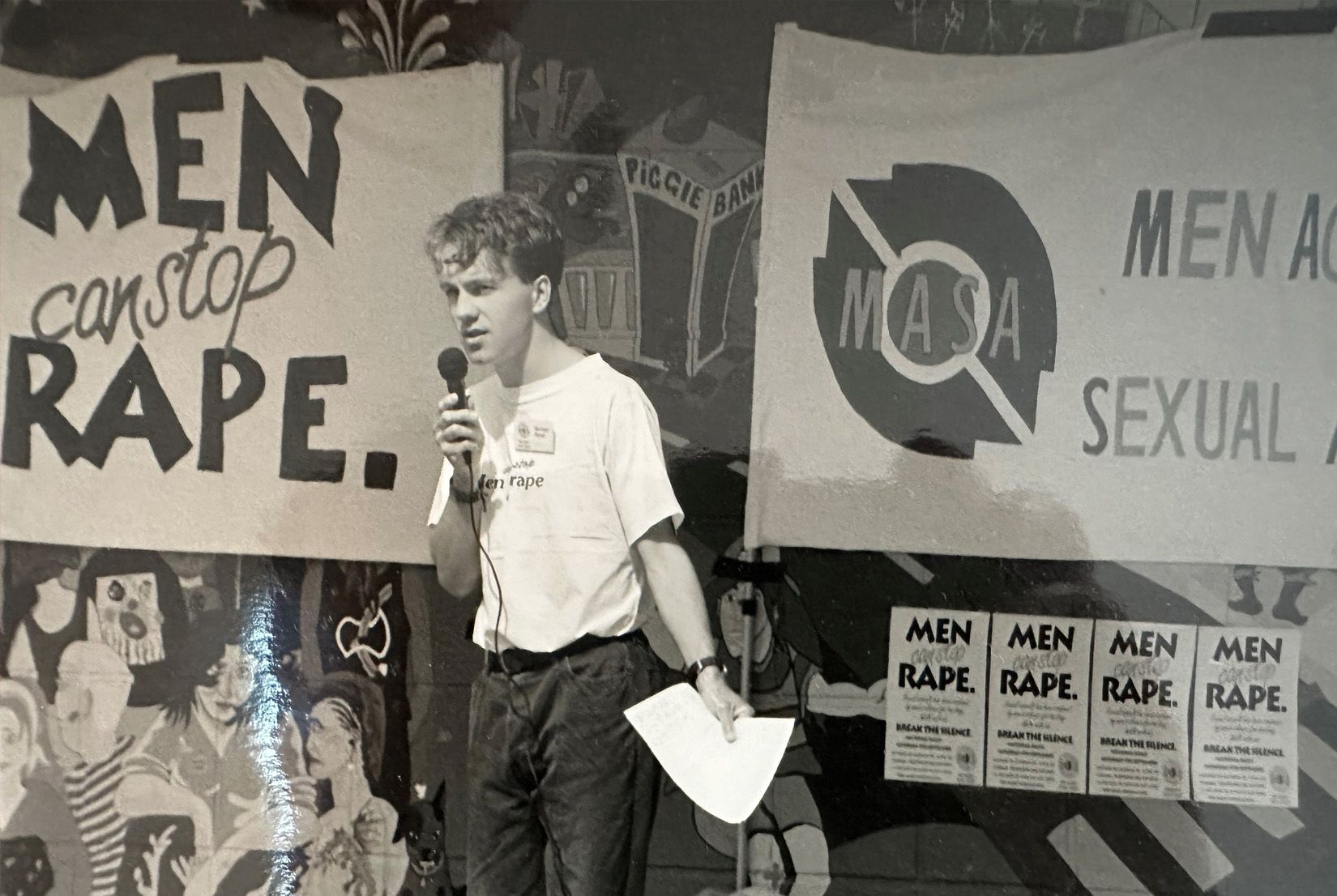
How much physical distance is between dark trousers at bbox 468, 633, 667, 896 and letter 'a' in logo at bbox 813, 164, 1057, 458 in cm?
60

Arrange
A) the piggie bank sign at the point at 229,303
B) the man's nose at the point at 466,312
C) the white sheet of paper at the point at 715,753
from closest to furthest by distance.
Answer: the white sheet of paper at the point at 715,753 < the man's nose at the point at 466,312 < the piggie bank sign at the point at 229,303

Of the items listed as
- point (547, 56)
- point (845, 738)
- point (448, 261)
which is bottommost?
point (845, 738)

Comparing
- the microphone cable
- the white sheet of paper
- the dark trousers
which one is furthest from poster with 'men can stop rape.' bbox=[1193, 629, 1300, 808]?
the microphone cable

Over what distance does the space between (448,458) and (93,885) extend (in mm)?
1072

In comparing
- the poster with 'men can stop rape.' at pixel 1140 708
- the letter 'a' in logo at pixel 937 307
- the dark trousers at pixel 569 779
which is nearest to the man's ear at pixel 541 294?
the letter 'a' in logo at pixel 937 307

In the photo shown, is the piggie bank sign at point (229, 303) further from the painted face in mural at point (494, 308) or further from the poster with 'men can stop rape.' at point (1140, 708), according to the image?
the poster with 'men can stop rape.' at point (1140, 708)

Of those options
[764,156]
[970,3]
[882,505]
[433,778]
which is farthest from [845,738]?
[970,3]

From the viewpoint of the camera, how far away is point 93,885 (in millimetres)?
2039

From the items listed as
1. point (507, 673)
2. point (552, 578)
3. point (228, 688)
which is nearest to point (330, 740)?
point (228, 688)

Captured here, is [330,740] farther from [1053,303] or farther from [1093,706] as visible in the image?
[1053,303]

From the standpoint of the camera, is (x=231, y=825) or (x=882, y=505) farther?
(x=231, y=825)

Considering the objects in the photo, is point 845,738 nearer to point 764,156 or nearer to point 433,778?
point 433,778

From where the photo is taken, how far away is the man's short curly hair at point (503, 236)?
1855 mm

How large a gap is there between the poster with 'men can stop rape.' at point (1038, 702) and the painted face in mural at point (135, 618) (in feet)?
4.91
